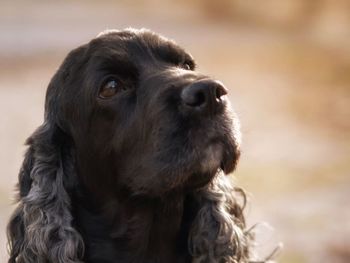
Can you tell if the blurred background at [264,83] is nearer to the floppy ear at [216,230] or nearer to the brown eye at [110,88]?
the floppy ear at [216,230]

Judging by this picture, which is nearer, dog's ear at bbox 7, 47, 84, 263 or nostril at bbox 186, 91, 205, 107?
nostril at bbox 186, 91, 205, 107

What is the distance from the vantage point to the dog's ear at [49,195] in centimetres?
411

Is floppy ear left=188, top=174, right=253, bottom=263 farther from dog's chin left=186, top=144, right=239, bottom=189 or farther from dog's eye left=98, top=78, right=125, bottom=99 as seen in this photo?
dog's eye left=98, top=78, right=125, bottom=99

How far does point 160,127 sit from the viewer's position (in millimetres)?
3684

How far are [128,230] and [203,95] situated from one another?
89 centimetres

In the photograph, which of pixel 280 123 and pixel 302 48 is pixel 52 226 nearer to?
pixel 280 123

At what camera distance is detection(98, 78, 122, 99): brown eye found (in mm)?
3943

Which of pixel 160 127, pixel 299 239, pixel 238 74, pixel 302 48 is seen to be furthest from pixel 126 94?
pixel 302 48

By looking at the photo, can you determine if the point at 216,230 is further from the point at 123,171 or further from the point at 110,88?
the point at 110,88

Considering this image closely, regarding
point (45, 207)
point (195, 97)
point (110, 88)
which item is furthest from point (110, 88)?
point (45, 207)

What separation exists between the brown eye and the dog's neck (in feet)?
1.53

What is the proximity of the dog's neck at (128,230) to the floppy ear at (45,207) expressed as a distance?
0.26ft

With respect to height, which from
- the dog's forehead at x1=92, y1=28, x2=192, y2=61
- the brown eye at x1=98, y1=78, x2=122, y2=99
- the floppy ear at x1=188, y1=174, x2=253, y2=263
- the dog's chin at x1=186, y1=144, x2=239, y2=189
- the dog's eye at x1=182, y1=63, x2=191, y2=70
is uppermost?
the dog's forehead at x1=92, y1=28, x2=192, y2=61

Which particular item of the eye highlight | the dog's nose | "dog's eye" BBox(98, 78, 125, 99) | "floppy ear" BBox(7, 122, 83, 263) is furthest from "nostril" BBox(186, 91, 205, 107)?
"floppy ear" BBox(7, 122, 83, 263)
